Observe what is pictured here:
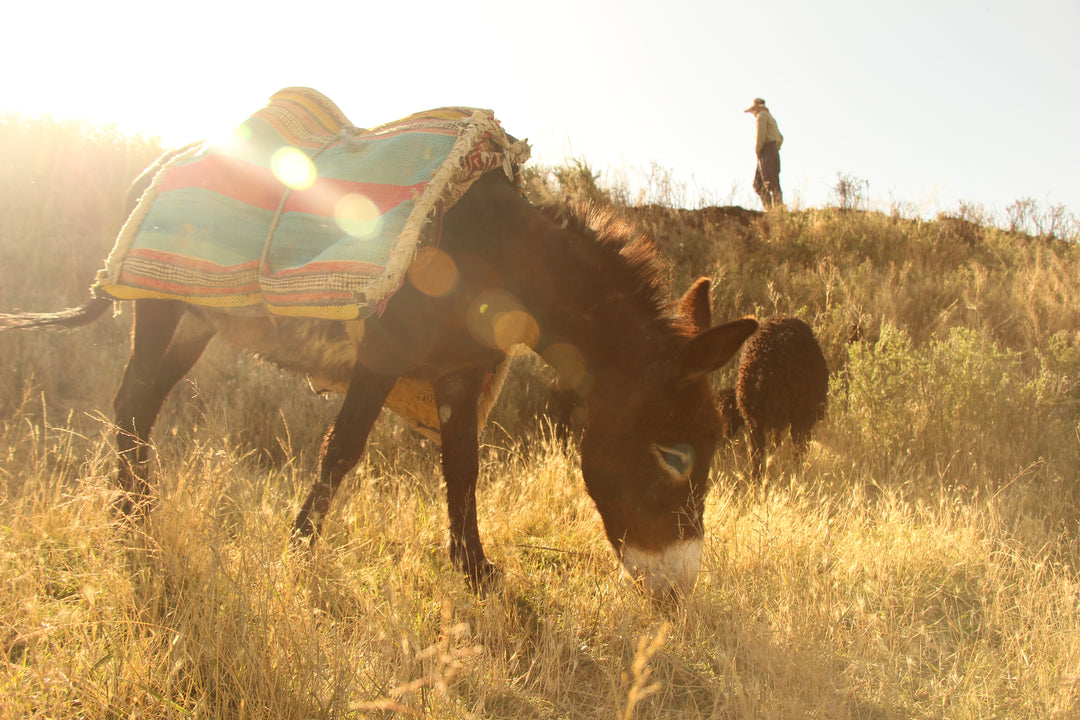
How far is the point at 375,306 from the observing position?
219 centimetres

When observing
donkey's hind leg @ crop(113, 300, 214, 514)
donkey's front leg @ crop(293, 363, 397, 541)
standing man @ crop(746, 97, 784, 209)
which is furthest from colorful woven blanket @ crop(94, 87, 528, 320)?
standing man @ crop(746, 97, 784, 209)

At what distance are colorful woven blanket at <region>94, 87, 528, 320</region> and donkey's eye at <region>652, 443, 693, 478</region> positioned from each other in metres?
1.19

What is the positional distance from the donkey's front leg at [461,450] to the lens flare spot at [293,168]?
43.3 inches

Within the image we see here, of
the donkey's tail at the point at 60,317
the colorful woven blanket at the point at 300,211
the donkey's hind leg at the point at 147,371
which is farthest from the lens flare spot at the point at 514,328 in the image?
the donkey's tail at the point at 60,317

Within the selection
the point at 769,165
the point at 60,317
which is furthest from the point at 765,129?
the point at 60,317

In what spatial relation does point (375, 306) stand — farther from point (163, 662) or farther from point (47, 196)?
point (47, 196)

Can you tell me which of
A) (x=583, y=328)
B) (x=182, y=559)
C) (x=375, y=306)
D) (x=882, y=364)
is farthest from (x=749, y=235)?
(x=182, y=559)

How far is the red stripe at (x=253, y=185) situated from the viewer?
8.66 ft

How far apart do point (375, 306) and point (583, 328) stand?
849 millimetres

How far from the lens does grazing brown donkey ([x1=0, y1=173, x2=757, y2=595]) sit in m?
2.39

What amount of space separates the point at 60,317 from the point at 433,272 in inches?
91.3

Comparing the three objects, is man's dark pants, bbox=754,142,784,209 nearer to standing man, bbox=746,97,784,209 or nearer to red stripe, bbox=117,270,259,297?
standing man, bbox=746,97,784,209

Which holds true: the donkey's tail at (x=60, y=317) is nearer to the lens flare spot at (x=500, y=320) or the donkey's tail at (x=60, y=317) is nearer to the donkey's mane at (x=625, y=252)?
the lens flare spot at (x=500, y=320)

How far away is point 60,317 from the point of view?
11.1 ft
